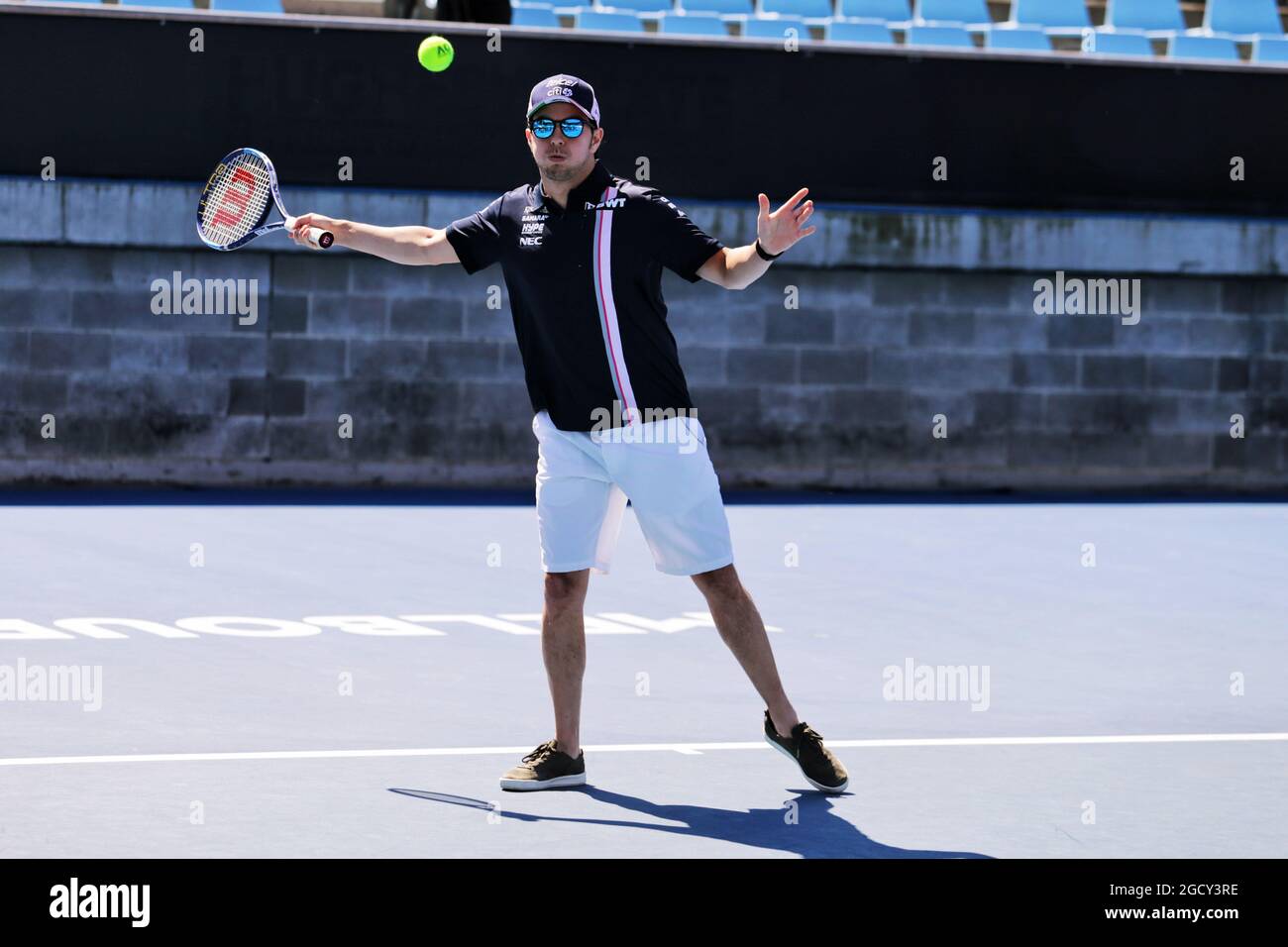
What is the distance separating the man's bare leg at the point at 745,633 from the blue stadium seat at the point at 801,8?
13.4m

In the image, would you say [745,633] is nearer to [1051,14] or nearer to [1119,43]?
[1119,43]

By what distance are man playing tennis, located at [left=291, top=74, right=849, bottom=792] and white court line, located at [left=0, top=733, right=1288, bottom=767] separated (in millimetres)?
635

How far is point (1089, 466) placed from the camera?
18.7m

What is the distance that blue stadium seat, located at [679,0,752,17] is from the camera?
64.1 ft

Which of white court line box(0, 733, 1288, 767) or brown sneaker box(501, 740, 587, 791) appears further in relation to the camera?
white court line box(0, 733, 1288, 767)

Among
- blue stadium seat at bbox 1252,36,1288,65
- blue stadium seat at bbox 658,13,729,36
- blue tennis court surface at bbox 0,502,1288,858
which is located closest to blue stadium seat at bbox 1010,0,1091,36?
blue stadium seat at bbox 1252,36,1288,65

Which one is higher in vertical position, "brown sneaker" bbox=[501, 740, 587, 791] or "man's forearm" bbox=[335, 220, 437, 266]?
"man's forearm" bbox=[335, 220, 437, 266]

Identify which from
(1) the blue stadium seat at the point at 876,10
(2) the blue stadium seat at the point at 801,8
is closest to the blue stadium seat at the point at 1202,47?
(1) the blue stadium seat at the point at 876,10

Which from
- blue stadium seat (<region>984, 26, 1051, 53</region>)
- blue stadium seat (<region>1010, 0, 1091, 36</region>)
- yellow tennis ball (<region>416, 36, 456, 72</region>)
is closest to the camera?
yellow tennis ball (<region>416, 36, 456, 72</region>)

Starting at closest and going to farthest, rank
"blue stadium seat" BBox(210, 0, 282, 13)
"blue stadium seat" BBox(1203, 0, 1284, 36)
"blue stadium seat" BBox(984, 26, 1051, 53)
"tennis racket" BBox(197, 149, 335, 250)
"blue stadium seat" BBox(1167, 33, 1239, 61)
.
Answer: "tennis racket" BBox(197, 149, 335, 250), "blue stadium seat" BBox(210, 0, 282, 13), "blue stadium seat" BBox(984, 26, 1051, 53), "blue stadium seat" BBox(1167, 33, 1239, 61), "blue stadium seat" BBox(1203, 0, 1284, 36)

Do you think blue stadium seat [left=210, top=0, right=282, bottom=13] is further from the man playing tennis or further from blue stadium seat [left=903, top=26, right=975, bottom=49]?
the man playing tennis

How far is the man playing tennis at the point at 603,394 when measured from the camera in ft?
22.3
